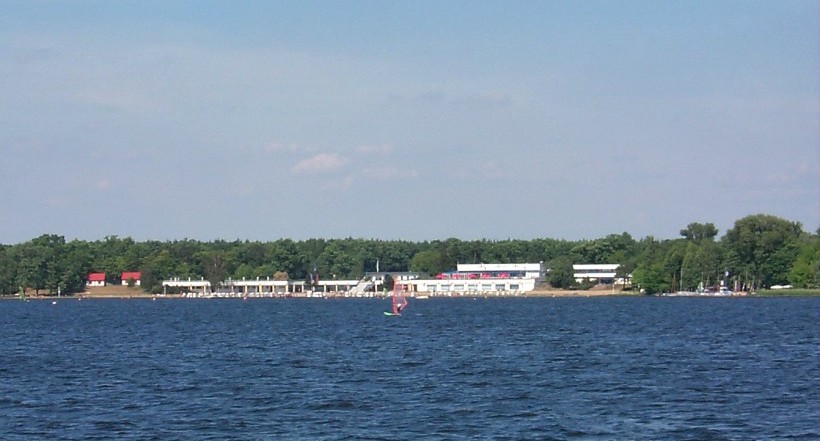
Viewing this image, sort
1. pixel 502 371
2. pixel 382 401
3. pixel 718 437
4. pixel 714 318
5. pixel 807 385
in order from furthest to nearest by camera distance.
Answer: pixel 714 318, pixel 502 371, pixel 807 385, pixel 382 401, pixel 718 437

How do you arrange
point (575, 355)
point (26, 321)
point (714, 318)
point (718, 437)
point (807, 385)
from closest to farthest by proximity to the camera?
point (718, 437), point (807, 385), point (575, 355), point (714, 318), point (26, 321)

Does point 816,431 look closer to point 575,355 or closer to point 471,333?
point 575,355

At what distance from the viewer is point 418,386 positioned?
5147 cm

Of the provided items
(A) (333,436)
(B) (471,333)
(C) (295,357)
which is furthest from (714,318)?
(A) (333,436)

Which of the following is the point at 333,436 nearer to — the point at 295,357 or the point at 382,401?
the point at 382,401

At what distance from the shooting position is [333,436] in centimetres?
3709

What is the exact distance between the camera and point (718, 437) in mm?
36688

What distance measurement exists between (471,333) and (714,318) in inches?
1539

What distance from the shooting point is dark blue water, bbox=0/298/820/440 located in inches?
1534

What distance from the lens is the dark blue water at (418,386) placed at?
39.0 m

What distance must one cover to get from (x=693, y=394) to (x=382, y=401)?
12.9 metres

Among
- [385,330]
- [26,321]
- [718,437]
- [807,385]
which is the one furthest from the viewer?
[26,321]

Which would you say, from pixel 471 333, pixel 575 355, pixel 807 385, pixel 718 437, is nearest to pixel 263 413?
pixel 718 437

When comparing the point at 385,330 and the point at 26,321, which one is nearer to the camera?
the point at 385,330
